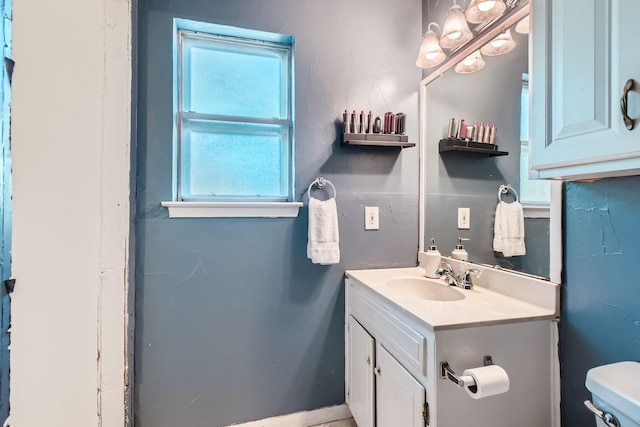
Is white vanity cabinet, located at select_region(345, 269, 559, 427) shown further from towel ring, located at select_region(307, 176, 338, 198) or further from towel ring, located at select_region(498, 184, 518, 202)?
towel ring, located at select_region(307, 176, 338, 198)

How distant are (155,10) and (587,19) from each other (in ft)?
5.47

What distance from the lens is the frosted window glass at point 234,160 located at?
4.78 ft

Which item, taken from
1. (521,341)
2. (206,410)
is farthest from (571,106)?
(206,410)

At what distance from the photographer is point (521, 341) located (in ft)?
2.95

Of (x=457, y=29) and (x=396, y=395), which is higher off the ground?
(x=457, y=29)

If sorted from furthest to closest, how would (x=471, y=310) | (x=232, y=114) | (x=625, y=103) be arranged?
(x=232, y=114) < (x=471, y=310) < (x=625, y=103)

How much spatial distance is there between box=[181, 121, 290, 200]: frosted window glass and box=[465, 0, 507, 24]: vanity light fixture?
3.30ft

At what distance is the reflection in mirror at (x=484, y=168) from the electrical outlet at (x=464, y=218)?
17mm

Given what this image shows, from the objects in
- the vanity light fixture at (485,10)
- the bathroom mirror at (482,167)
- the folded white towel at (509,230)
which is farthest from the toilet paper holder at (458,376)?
the vanity light fixture at (485,10)

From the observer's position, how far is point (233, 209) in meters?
1.42

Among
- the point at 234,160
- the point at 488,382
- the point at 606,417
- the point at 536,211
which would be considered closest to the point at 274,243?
the point at 234,160

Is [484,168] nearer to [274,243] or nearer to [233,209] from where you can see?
[274,243]

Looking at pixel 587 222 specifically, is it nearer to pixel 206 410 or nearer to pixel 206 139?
pixel 206 139

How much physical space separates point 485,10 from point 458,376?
1391 millimetres
